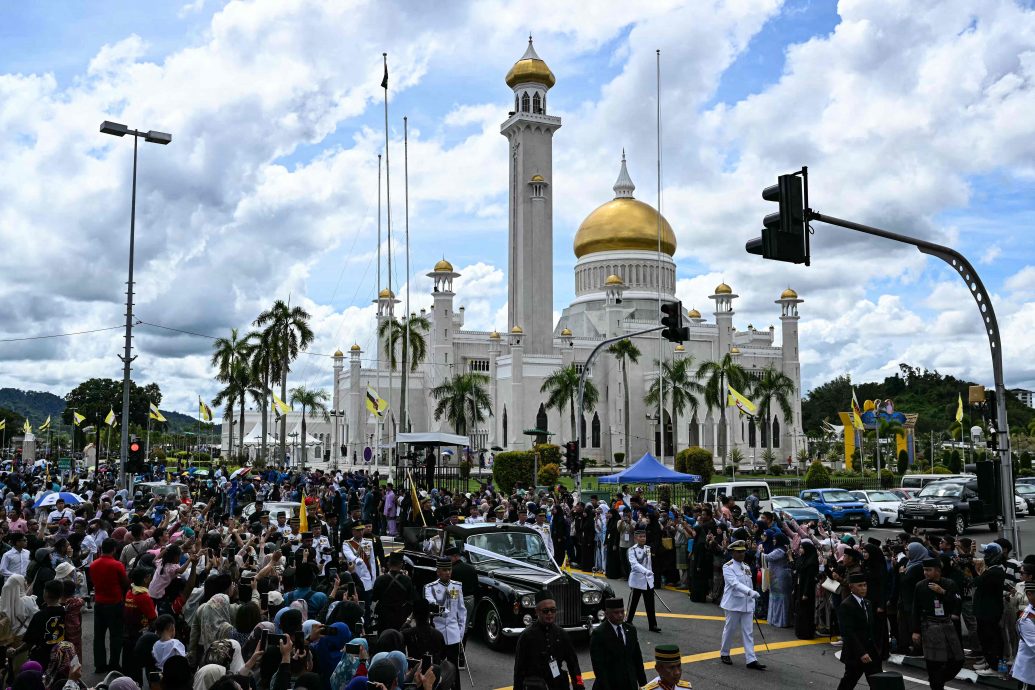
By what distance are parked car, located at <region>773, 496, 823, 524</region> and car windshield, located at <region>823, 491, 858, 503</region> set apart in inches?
127

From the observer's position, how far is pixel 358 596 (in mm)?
10906

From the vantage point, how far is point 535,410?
64.8 meters

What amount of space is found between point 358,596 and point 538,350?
58567 millimetres

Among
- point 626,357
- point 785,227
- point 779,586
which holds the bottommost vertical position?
point 779,586

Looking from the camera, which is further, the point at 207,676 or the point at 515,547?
the point at 515,547


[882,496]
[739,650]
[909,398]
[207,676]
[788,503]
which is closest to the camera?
[207,676]

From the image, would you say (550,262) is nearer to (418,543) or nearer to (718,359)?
(718,359)

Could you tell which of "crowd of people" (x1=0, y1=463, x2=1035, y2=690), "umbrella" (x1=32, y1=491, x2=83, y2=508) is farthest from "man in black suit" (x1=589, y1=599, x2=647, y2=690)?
"umbrella" (x1=32, y1=491, x2=83, y2=508)

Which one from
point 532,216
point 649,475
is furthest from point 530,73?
point 649,475

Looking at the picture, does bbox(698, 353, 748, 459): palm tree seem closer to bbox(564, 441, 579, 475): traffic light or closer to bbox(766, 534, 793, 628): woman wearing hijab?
bbox(564, 441, 579, 475): traffic light

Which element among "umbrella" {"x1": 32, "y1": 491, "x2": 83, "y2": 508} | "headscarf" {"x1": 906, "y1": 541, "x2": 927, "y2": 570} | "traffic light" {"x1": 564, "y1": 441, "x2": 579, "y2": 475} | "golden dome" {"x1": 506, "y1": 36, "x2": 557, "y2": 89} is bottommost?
"headscarf" {"x1": 906, "y1": 541, "x2": 927, "y2": 570}

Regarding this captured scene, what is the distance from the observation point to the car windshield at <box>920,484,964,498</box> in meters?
27.6

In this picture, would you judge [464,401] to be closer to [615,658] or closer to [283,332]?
[283,332]

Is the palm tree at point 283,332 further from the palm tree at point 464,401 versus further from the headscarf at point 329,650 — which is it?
the headscarf at point 329,650
